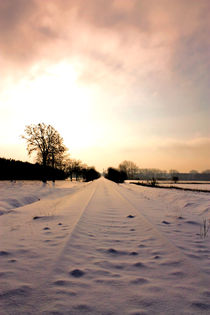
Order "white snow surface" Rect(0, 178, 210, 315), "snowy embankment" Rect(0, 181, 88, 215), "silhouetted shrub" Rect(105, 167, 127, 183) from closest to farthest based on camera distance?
"white snow surface" Rect(0, 178, 210, 315) < "snowy embankment" Rect(0, 181, 88, 215) < "silhouetted shrub" Rect(105, 167, 127, 183)

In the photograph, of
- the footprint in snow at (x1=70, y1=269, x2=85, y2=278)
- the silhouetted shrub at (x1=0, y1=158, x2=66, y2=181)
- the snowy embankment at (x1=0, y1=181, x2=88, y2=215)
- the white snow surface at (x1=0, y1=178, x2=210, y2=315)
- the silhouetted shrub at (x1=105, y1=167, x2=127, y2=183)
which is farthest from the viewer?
the silhouetted shrub at (x1=105, y1=167, x2=127, y2=183)

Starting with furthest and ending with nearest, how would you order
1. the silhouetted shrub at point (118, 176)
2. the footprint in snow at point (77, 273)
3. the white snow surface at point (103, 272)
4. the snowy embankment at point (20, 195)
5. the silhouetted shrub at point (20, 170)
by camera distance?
the silhouetted shrub at point (118, 176) → the silhouetted shrub at point (20, 170) → the snowy embankment at point (20, 195) → the footprint in snow at point (77, 273) → the white snow surface at point (103, 272)

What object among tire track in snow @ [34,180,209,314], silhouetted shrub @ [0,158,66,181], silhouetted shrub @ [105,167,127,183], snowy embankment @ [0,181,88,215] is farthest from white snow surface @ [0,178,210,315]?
silhouetted shrub @ [105,167,127,183]

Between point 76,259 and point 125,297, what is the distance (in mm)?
1411

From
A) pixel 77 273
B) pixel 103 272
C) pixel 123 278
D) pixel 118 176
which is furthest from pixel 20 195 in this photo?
pixel 118 176

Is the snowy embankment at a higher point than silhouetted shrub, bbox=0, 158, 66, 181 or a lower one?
lower

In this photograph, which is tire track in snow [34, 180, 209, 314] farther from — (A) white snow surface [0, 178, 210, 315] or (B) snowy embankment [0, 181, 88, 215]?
(B) snowy embankment [0, 181, 88, 215]

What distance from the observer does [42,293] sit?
7.67ft

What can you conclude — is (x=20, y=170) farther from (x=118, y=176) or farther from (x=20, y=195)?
(x=118, y=176)

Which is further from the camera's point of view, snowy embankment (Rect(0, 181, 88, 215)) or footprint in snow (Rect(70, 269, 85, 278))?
snowy embankment (Rect(0, 181, 88, 215))

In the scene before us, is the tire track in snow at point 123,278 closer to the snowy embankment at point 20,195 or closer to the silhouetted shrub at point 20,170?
the snowy embankment at point 20,195

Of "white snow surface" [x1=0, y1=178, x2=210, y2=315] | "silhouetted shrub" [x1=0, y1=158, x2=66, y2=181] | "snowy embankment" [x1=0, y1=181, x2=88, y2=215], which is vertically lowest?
"snowy embankment" [x1=0, y1=181, x2=88, y2=215]

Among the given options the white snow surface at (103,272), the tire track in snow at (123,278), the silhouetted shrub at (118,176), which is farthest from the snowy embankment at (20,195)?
the silhouetted shrub at (118,176)

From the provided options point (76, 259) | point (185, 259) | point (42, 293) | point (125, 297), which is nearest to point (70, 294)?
point (42, 293)
